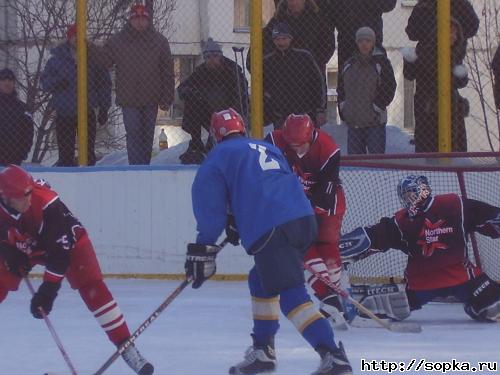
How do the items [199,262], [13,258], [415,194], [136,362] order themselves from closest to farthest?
1. [199,262]
2. [136,362]
3. [13,258]
4. [415,194]

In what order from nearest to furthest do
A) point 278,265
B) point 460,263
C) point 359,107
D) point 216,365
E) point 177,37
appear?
point 278,265 < point 216,365 < point 460,263 < point 359,107 < point 177,37

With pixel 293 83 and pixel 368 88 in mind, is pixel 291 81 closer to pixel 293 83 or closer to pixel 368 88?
pixel 293 83

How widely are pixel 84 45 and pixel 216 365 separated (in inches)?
152

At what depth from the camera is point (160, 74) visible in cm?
864

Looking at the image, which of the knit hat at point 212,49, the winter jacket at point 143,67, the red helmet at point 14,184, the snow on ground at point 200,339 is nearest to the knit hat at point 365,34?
the knit hat at point 212,49

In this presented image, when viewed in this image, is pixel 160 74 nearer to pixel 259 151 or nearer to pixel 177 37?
pixel 177 37

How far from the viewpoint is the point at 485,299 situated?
668cm

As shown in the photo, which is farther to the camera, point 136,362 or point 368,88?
point 368,88

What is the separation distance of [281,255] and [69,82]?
13.6 ft

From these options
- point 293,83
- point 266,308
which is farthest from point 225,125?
point 293,83

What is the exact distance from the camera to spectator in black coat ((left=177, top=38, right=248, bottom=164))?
336 inches

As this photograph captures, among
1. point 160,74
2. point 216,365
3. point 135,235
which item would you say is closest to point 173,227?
point 135,235

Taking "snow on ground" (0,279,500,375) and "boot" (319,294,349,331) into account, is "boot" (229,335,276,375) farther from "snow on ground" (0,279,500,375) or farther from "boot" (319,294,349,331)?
"boot" (319,294,349,331)

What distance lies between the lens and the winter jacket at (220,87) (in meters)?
8.53
